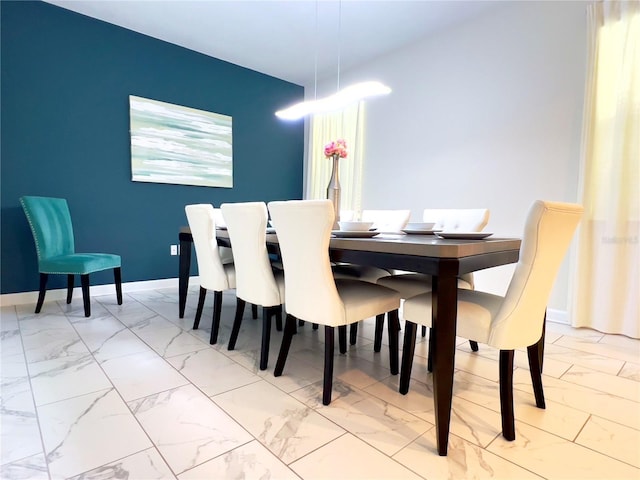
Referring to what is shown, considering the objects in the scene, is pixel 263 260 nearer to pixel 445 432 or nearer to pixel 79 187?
pixel 445 432

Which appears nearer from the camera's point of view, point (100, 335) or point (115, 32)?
point (100, 335)

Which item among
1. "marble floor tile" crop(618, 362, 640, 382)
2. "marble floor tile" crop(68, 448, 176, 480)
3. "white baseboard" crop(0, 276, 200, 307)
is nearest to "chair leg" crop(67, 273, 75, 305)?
"white baseboard" crop(0, 276, 200, 307)

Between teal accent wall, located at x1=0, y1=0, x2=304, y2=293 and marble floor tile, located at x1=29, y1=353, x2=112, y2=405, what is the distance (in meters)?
1.76

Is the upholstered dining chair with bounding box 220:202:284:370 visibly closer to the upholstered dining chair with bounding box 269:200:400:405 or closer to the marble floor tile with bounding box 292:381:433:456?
the upholstered dining chair with bounding box 269:200:400:405

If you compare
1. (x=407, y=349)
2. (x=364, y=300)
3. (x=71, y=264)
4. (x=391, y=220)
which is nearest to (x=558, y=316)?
(x=391, y=220)

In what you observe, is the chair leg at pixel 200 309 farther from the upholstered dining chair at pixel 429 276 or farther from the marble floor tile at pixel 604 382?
the marble floor tile at pixel 604 382

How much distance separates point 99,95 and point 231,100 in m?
1.43

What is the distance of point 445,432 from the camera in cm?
120

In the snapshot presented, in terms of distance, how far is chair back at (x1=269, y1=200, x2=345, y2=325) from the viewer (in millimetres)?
1449

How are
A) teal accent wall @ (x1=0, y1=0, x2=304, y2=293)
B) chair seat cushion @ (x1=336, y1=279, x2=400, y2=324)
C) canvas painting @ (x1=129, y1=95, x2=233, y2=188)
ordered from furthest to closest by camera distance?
1. canvas painting @ (x1=129, y1=95, x2=233, y2=188)
2. teal accent wall @ (x1=0, y1=0, x2=304, y2=293)
3. chair seat cushion @ (x1=336, y1=279, x2=400, y2=324)

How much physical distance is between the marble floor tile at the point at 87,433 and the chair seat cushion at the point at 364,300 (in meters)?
0.91

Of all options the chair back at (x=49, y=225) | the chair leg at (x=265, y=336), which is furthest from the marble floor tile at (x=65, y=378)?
the chair back at (x=49, y=225)

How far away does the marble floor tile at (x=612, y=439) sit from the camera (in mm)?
1228

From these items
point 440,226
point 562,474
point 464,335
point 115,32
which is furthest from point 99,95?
point 562,474
